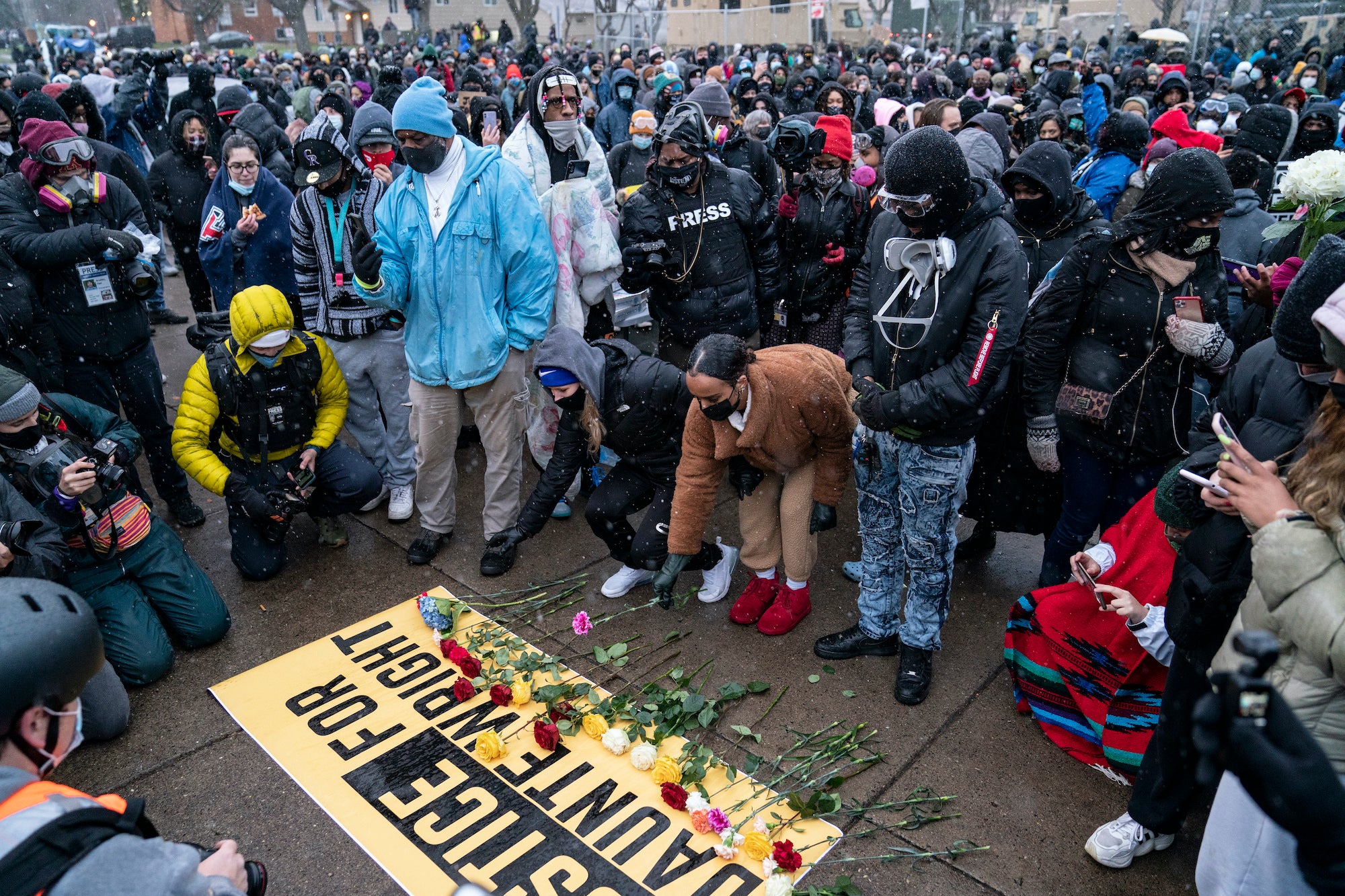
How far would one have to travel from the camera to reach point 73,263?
15.2ft

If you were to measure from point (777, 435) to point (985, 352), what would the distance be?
3.10 feet

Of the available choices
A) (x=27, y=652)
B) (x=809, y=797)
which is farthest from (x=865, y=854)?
(x=27, y=652)

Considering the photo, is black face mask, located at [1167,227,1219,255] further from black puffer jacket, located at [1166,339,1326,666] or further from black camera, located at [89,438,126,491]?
black camera, located at [89,438,126,491]

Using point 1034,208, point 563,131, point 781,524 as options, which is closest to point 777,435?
point 781,524

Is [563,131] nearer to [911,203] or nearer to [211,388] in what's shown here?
[211,388]

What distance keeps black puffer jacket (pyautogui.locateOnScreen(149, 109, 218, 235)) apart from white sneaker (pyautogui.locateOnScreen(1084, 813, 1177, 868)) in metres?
7.52

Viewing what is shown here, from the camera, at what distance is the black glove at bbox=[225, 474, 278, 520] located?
4.36 m

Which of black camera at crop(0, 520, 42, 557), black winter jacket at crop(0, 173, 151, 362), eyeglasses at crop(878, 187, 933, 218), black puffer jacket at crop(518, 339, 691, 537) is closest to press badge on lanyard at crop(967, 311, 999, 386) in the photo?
eyeglasses at crop(878, 187, 933, 218)

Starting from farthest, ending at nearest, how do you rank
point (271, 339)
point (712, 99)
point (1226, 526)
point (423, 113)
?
point (712, 99), point (271, 339), point (423, 113), point (1226, 526)

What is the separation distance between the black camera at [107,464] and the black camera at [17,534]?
1.12 ft

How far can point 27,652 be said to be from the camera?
1557mm

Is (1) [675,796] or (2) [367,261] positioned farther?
(2) [367,261]

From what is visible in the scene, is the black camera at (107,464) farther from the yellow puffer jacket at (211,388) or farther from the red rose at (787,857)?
the red rose at (787,857)

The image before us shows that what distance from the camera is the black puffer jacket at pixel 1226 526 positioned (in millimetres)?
2213
